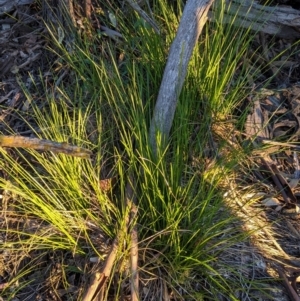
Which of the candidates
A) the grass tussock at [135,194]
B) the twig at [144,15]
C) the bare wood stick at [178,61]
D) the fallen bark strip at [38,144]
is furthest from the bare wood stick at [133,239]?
the twig at [144,15]

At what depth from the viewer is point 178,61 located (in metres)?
2.43

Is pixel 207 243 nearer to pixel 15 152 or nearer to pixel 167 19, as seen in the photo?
pixel 15 152

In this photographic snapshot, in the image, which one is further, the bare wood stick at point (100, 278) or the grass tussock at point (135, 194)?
the grass tussock at point (135, 194)

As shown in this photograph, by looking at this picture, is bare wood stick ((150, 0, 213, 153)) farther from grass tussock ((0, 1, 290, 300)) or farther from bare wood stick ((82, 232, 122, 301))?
bare wood stick ((82, 232, 122, 301))

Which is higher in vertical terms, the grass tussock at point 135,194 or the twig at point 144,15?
the twig at point 144,15

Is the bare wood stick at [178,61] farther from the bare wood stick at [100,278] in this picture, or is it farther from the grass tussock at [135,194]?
the bare wood stick at [100,278]

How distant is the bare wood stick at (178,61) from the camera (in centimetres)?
240

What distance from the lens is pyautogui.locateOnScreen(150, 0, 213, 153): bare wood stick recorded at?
2400 mm

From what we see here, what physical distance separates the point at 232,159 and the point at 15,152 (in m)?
0.98

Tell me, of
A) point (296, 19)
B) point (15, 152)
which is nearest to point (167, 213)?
point (15, 152)

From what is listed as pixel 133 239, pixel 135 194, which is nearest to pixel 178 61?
pixel 135 194

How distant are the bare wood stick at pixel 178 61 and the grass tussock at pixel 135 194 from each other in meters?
0.07

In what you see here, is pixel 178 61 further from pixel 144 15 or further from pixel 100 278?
pixel 100 278

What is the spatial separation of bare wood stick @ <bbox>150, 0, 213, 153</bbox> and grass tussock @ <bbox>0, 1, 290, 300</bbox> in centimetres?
7
